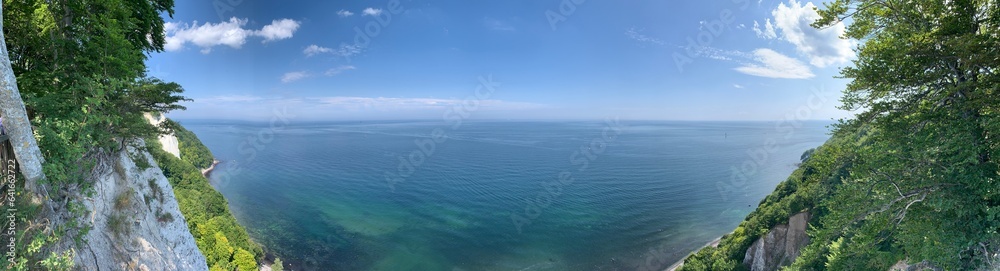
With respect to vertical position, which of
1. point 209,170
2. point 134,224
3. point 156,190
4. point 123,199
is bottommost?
point 209,170

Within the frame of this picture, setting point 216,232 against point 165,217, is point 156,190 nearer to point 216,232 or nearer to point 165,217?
point 165,217

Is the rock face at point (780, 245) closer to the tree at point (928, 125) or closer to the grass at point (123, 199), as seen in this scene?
the tree at point (928, 125)

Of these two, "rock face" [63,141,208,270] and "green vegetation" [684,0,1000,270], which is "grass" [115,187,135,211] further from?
"green vegetation" [684,0,1000,270]

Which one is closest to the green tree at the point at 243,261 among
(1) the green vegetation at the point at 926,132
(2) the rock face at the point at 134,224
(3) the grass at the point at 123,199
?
(2) the rock face at the point at 134,224

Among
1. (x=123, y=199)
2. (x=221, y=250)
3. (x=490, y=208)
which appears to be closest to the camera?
(x=123, y=199)

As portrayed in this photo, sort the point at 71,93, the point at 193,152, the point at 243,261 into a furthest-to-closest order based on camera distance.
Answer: the point at 193,152 → the point at 243,261 → the point at 71,93

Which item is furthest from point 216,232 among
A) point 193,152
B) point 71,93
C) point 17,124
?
point 193,152

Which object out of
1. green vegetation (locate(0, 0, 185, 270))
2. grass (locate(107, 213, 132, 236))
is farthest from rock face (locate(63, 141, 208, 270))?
green vegetation (locate(0, 0, 185, 270))
